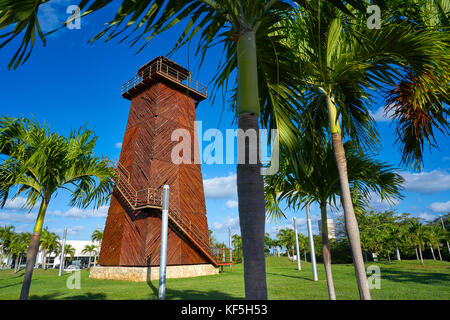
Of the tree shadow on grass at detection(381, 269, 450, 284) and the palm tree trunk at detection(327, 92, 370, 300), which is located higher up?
the palm tree trunk at detection(327, 92, 370, 300)

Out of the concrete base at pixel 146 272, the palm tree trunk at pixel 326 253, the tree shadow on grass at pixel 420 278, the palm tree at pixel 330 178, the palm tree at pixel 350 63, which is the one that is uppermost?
the palm tree at pixel 350 63

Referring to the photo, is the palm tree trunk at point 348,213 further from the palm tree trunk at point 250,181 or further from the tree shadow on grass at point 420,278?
the tree shadow on grass at point 420,278

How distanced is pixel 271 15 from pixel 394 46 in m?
2.00

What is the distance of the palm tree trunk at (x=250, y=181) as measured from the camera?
2172 millimetres

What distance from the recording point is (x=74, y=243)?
7462 cm

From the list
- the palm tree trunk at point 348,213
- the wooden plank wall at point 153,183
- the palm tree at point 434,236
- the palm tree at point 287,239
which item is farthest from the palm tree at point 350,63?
the palm tree at point 287,239

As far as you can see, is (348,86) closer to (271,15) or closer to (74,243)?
(271,15)

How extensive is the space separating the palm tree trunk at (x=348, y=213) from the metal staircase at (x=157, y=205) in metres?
15.0

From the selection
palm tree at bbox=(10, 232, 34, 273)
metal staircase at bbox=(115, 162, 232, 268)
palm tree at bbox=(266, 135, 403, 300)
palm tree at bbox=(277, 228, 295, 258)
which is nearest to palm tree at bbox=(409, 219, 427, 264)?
palm tree at bbox=(277, 228, 295, 258)

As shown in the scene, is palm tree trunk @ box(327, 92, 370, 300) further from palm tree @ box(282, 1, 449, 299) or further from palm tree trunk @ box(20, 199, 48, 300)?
palm tree trunk @ box(20, 199, 48, 300)

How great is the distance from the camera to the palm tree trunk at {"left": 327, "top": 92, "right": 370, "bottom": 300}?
3.94 metres

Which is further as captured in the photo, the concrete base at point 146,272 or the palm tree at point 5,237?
the palm tree at point 5,237

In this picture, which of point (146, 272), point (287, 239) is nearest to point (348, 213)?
point (146, 272)

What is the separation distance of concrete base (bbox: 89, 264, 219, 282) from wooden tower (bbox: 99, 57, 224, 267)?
0.34 m
